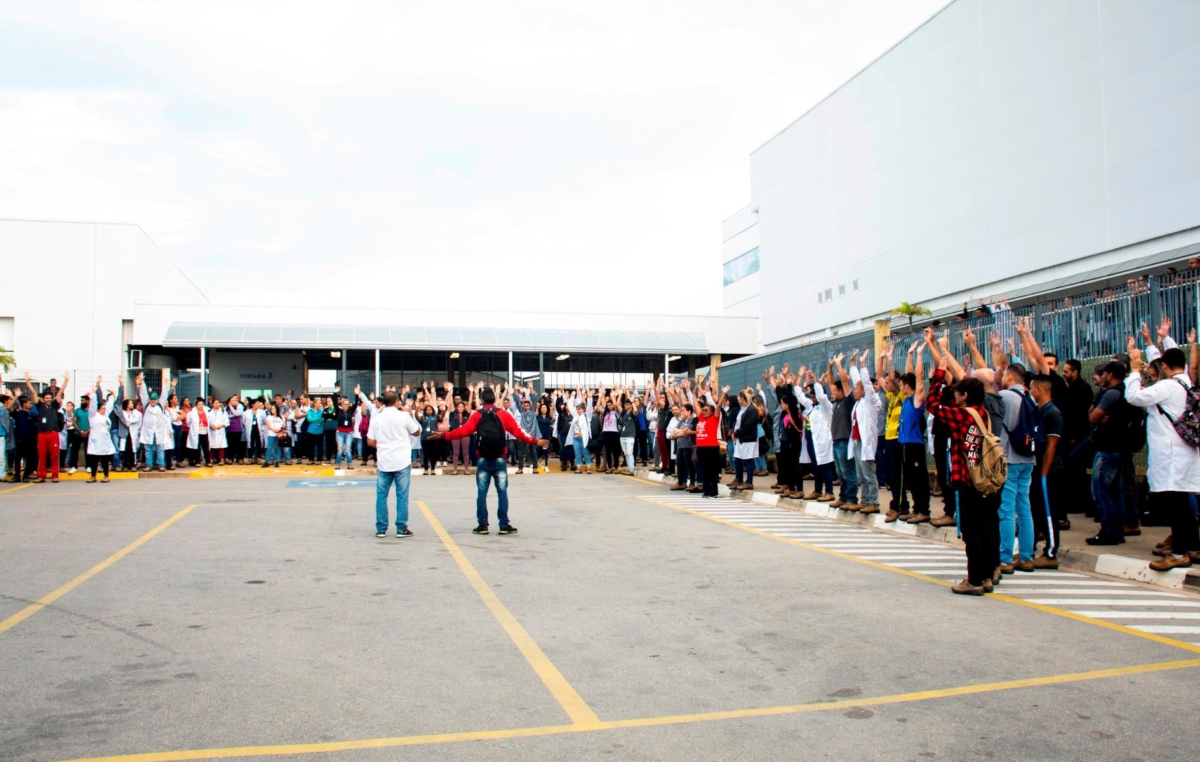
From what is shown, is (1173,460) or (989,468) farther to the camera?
(1173,460)

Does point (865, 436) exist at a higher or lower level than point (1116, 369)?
lower

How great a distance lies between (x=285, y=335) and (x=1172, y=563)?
30822mm

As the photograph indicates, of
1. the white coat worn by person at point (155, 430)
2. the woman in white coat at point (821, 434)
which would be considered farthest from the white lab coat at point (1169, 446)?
the white coat worn by person at point (155, 430)

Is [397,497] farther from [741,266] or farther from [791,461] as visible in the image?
[741,266]

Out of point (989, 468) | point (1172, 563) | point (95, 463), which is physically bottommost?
point (1172, 563)

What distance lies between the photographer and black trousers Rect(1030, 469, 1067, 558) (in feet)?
30.2

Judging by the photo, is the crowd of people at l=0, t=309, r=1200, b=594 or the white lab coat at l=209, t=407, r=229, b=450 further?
the white lab coat at l=209, t=407, r=229, b=450

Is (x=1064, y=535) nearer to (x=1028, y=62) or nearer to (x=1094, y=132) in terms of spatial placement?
(x=1094, y=132)

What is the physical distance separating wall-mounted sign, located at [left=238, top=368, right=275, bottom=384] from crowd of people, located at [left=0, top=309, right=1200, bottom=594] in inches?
410

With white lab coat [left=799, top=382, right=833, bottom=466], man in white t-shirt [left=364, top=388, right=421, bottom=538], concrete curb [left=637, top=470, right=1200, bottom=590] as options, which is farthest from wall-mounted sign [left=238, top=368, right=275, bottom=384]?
white lab coat [left=799, top=382, right=833, bottom=466]

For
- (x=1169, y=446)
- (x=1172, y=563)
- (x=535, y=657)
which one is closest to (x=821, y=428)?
(x=1169, y=446)

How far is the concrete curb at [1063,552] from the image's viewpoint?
8312 mm

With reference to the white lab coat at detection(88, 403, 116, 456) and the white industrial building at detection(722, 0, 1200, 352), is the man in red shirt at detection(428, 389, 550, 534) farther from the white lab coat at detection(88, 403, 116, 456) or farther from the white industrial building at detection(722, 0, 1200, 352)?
the white industrial building at detection(722, 0, 1200, 352)

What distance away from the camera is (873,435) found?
42.4 feet
